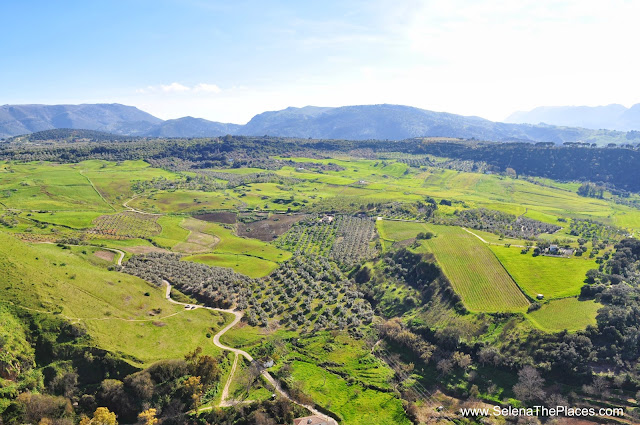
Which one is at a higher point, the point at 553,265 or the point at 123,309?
the point at 553,265

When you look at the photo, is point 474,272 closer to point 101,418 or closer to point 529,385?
point 529,385

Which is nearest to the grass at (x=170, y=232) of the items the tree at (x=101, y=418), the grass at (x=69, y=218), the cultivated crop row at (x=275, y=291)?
the cultivated crop row at (x=275, y=291)

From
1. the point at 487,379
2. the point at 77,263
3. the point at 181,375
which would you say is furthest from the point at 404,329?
the point at 77,263

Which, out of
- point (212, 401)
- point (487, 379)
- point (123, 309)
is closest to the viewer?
point (212, 401)

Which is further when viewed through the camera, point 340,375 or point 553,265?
point 553,265

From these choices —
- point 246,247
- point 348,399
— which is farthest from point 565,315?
point 246,247

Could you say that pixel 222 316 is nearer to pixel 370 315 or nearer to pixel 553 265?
pixel 370 315

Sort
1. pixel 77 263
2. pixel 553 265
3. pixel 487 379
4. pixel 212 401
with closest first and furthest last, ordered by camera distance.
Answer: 1. pixel 212 401
2. pixel 487 379
3. pixel 77 263
4. pixel 553 265

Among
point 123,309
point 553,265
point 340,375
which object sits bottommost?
point 340,375
